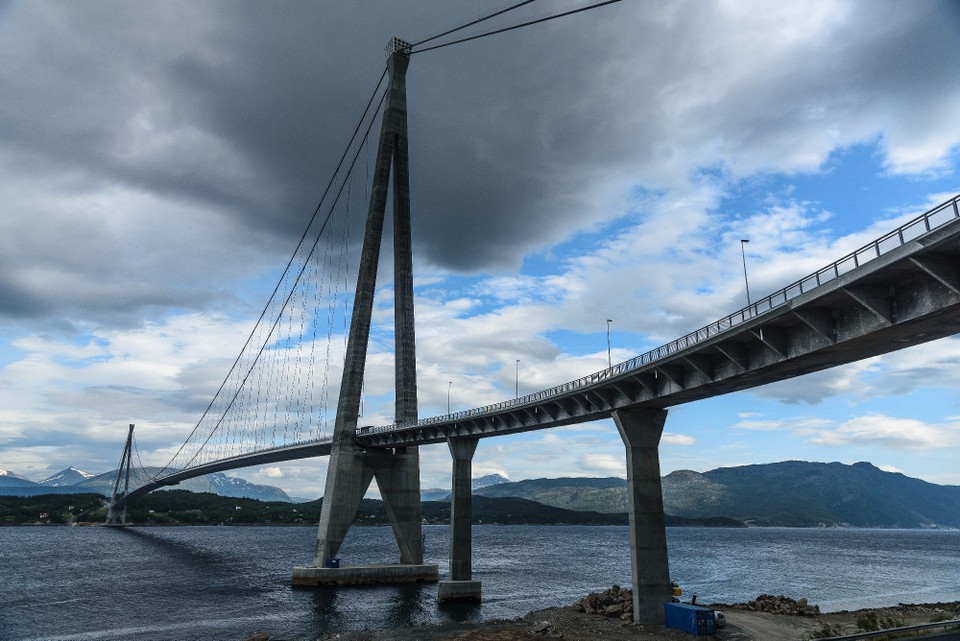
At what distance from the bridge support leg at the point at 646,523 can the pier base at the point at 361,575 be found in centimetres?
3400

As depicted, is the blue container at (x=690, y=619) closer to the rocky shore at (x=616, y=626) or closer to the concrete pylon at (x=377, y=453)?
the rocky shore at (x=616, y=626)

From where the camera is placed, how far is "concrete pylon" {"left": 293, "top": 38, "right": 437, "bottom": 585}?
6228 cm

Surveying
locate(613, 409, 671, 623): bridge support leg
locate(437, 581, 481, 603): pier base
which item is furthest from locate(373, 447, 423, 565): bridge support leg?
locate(613, 409, 671, 623): bridge support leg

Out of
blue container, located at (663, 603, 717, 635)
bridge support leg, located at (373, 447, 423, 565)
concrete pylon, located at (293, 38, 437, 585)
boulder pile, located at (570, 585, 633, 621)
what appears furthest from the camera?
bridge support leg, located at (373, 447, 423, 565)

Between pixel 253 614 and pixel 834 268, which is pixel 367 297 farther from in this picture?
pixel 834 268

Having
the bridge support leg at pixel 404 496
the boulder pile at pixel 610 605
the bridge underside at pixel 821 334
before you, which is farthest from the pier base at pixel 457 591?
the bridge underside at pixel 821 334

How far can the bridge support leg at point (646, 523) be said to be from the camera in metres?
34.9

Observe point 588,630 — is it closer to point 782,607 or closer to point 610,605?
point 610,605

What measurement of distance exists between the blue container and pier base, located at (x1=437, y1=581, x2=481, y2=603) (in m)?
22.0

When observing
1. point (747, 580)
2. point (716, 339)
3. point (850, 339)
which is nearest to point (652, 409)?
point (716, 339)

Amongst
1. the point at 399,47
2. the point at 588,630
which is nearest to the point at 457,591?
the point at 588,630

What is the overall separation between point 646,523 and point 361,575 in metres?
37.0

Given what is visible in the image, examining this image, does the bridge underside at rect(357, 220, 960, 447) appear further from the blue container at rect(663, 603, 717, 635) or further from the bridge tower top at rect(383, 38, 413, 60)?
the bridge tower top at rect(383, 38, 413, 60)

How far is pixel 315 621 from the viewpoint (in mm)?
43375
